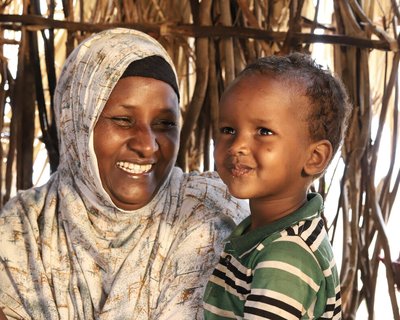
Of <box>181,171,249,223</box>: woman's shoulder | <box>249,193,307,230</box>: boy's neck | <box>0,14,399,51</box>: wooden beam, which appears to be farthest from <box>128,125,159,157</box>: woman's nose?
<box>0,14,399,51</box>: wooden beam

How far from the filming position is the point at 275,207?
1.79 m

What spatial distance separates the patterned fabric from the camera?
1633mm

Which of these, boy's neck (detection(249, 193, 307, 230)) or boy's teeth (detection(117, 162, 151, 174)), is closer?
boy's neck (detection(249, 193, 307, 230))

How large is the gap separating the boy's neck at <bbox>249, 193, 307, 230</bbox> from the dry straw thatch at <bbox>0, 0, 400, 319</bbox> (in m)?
0.81

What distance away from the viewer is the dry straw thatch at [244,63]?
256 centimetres

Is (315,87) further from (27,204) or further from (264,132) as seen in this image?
(27,204)

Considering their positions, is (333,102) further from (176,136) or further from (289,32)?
(289,32)

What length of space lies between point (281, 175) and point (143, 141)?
406 millimetres

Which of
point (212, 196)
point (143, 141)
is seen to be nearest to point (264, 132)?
point (143, 141)

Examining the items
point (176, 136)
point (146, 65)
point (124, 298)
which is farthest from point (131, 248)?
point (146, 65)

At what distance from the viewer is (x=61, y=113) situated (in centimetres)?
220

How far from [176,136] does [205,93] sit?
2.04 ft

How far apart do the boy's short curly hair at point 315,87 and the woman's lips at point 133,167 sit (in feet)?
1.21

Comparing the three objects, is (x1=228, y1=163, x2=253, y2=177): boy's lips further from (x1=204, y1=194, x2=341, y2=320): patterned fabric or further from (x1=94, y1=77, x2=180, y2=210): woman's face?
(x1=94, y1=77, x2=180, y2=210): woman's face
